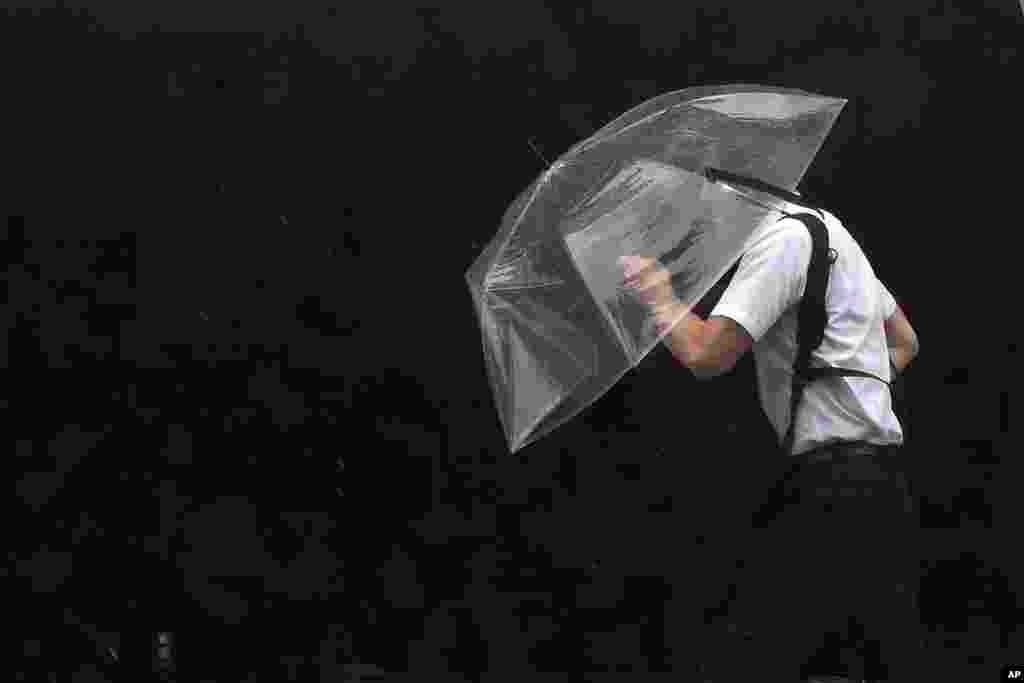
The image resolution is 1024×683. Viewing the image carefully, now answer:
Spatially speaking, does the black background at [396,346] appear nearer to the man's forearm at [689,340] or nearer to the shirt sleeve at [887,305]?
the shirt sleeve at [887,305]

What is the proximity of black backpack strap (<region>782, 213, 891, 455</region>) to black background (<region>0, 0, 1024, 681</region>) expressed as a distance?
4.11ft

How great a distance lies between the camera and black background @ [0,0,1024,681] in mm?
4004

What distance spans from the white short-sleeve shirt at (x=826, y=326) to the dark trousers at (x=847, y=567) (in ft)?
0.22

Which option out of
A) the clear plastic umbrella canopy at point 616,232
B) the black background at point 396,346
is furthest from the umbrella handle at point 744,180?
the black background at point 396,346

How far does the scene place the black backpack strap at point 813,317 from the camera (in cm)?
293

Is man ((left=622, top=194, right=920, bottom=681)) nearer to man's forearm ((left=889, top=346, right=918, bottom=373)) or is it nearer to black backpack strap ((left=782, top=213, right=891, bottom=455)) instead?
black backpack strap ((left=782, top=213, right=891, bottom=455))

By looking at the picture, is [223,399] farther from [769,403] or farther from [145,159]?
[769,403]

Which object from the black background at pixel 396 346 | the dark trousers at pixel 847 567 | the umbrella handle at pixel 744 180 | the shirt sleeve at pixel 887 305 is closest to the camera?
the dark trousers at pixel 847 567

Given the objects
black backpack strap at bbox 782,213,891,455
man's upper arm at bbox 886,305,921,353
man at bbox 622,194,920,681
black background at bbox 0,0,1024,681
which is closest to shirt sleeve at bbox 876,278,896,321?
man's upper arm at bbox 886,305,921,353

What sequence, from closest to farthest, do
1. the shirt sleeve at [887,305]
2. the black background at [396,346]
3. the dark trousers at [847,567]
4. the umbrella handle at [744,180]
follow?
the dark trousers at [847,567] → the umbrella handle at [744,180] → the shirt sleeve at [887,305] → the black background at [396,346]

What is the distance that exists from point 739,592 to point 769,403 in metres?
1.14

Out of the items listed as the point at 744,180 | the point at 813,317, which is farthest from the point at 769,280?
the point at 744,180

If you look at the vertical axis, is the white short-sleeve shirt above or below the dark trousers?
Answer: above

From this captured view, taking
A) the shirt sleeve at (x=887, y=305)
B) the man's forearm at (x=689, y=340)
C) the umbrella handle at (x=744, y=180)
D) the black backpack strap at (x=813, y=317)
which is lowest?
the shirt sleeve at (x=887, y=305)
